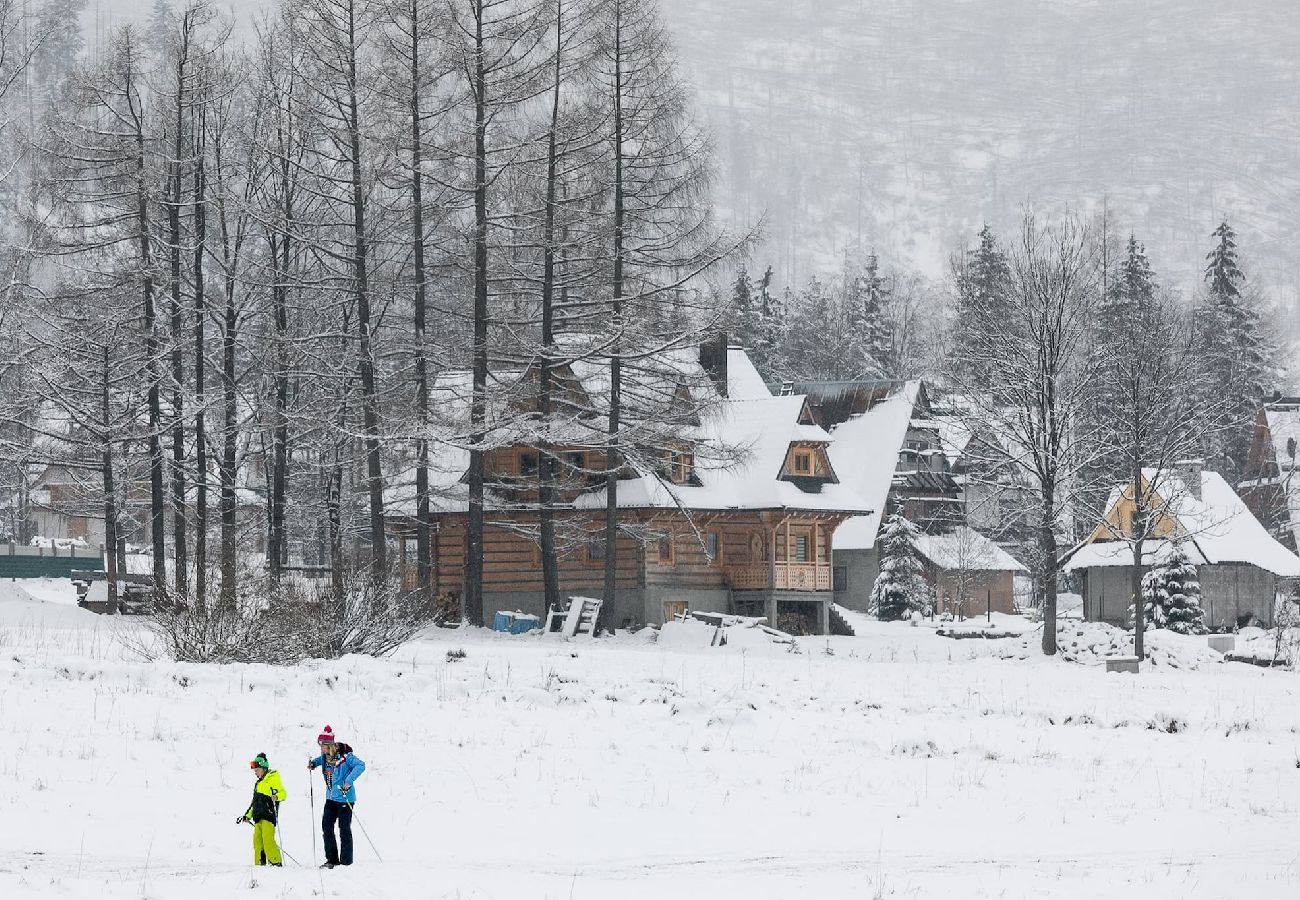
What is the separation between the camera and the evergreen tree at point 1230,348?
83.4 m

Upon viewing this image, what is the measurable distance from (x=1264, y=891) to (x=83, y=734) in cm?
1234

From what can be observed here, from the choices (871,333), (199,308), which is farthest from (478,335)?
(871,333)

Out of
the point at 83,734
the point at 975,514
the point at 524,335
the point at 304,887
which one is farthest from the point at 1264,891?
the point at 975,514

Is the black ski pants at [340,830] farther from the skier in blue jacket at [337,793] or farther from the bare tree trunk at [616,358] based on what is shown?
the bare tree trunk at [616,358]

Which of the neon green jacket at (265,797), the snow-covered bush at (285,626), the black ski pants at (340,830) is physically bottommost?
the black ski pants at (340,830)

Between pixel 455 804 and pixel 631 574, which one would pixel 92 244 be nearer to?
pixel 631 574

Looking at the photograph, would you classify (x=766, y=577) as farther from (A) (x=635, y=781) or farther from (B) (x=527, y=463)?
(A) (x=635, y=781)

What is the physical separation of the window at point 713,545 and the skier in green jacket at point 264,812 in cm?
3476

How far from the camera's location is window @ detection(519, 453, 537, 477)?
148 feet

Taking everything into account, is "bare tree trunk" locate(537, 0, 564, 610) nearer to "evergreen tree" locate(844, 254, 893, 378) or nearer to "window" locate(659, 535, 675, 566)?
"window" locate(659, 535, 675, 566)

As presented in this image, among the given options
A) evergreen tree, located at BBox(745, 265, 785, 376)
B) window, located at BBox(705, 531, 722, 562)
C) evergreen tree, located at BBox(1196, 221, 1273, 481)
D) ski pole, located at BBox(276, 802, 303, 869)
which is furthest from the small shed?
ski pole, located at BBox(276, 802, 303, 869)

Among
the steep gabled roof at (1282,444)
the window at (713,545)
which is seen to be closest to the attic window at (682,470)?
the window at (713,545)

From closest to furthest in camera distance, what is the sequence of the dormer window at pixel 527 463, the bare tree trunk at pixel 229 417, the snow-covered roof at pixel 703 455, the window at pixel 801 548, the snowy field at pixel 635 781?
the snowy field at pixel 635 781
the snow-covered roof at pixel 703 455
the bare tree trunk at pixel 229 417
the dormer window at pixel 527 463
the window at pixel 801 548

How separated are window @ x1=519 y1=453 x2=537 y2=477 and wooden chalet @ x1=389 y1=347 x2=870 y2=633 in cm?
4
